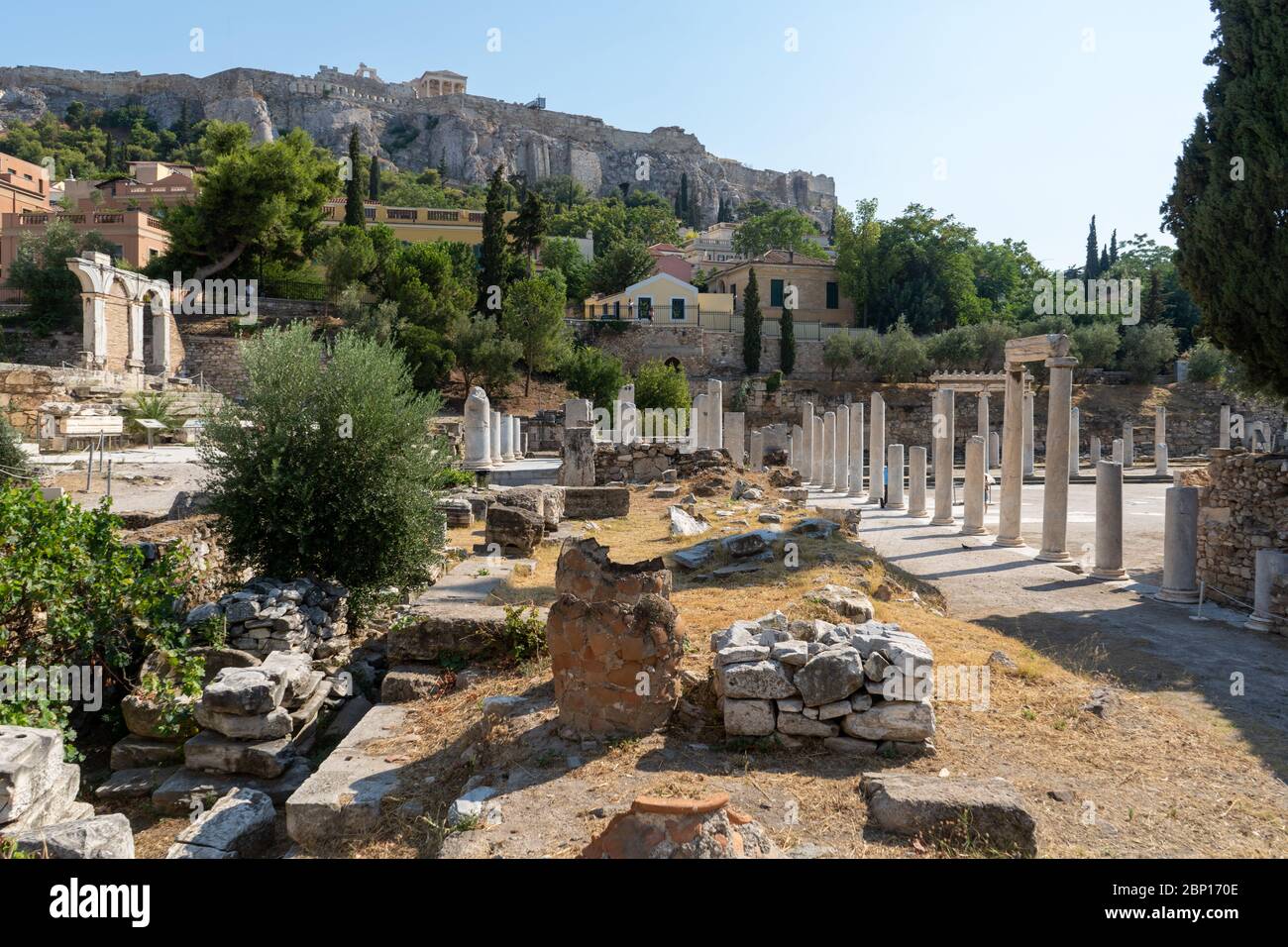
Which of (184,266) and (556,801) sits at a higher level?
(184,266)

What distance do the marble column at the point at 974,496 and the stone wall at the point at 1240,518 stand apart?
389cm

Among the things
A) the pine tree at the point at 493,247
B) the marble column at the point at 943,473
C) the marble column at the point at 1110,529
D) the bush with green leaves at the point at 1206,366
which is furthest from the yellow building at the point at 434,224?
the marble column at the point at 1110,529

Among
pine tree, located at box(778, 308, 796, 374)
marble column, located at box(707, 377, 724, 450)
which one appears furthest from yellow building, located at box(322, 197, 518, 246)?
marble column, located at box(707, 377, 724, 450)

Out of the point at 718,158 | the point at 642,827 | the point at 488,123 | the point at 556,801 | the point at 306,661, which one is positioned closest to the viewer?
the point at 642,827

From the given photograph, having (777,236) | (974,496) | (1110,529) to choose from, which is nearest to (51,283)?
(974,496)

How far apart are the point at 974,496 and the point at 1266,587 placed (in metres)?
6.72

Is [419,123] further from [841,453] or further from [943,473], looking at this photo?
[943,473]

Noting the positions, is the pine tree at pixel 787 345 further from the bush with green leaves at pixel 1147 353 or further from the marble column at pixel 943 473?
the marble column at pixel 943 473

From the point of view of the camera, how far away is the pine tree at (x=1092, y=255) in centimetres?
6725

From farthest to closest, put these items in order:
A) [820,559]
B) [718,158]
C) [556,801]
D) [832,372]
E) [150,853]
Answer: [718,158] → [832,372] → [820,559] → [150,853] → [556,801]

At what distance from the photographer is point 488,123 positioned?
119500 millimetres
